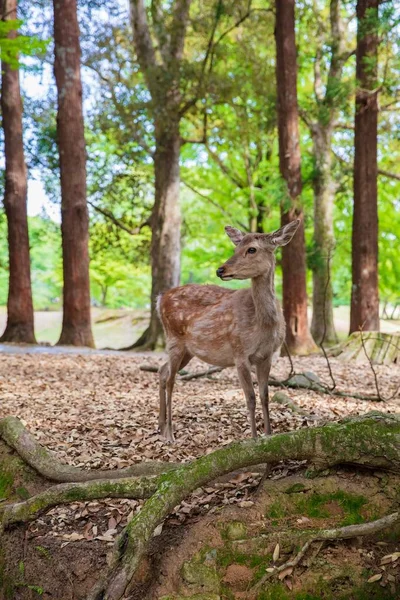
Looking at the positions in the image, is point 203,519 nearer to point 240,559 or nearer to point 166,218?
point 240,559

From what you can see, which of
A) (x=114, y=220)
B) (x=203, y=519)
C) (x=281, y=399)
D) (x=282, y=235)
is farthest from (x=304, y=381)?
(x=114, y=220)

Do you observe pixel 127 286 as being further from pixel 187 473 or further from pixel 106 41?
pixel 187 473

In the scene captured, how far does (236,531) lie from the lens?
3488mm

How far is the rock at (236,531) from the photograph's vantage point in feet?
11.4

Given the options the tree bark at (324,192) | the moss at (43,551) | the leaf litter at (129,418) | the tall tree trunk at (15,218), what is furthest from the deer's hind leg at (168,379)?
the tree bark at (324,192)

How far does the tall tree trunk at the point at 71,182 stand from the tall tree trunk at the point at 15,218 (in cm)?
148

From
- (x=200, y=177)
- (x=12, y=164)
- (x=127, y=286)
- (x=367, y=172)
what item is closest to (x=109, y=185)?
(x=12, y=164)

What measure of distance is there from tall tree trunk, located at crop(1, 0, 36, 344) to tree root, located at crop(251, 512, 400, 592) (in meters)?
11.4

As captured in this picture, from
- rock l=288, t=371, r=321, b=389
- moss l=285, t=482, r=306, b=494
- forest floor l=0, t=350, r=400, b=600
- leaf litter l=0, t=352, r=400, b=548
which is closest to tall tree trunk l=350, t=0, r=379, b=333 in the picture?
leaf litter l=0, t=352, r=400, b=548

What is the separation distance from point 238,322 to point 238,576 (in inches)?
79.8

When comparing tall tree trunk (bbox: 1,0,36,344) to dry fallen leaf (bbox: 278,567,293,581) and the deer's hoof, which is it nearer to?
the deer's hoof

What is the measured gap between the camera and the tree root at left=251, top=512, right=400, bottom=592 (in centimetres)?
330

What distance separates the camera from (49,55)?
17.9 m

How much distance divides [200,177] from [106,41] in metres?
6.85
